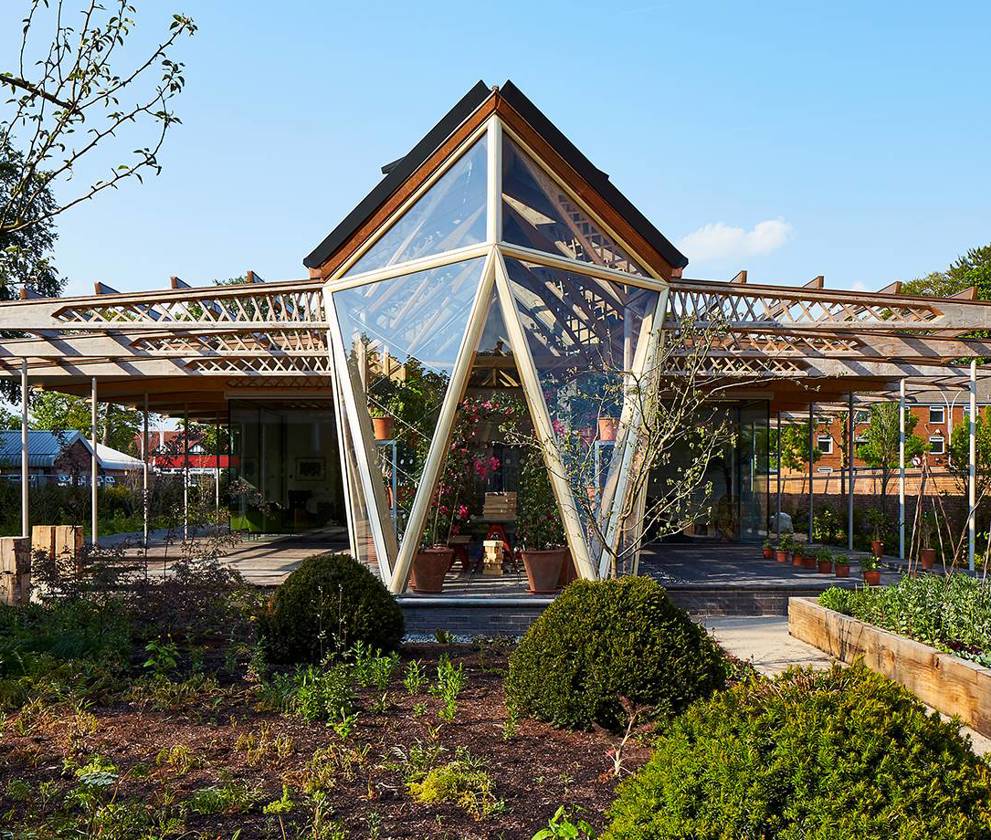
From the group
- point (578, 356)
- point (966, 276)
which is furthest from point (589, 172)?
point (966, 276)

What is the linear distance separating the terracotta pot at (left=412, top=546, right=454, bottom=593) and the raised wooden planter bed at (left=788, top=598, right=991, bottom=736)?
13.3 feet

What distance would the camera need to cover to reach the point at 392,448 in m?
10.6

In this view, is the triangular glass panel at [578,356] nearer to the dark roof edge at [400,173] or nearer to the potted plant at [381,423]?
the dark roof edge at [400,173]

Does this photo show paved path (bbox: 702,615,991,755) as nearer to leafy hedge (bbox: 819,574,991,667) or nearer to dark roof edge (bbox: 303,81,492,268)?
leafy hedge (bbox: 819,574,991,667)

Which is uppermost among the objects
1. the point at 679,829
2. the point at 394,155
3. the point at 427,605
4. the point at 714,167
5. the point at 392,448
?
the point at 394,155

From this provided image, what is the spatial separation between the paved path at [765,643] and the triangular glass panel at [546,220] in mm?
4345

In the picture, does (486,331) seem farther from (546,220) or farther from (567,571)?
(567,571)

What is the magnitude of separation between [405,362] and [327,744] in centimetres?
611

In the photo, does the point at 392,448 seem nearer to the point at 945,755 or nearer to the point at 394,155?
the point at 394,155

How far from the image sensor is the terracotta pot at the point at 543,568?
10609mm

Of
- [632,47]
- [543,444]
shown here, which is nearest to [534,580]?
[543,444]

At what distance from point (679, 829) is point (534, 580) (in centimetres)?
780

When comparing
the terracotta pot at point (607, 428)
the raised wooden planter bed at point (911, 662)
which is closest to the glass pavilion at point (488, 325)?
the terracotta pot at point (607, 428)

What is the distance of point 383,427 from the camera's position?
10641mm
